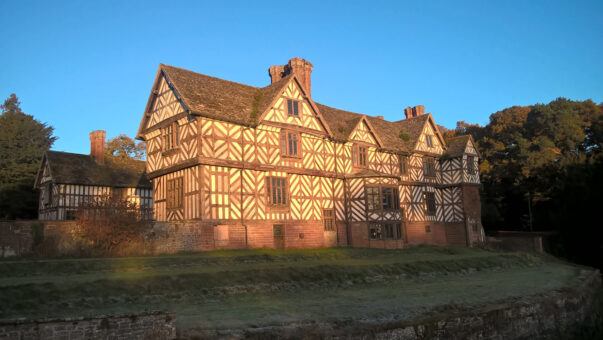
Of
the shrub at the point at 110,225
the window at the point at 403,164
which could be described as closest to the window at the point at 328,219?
the window at the point at 403,164

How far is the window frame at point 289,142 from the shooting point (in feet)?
96.3

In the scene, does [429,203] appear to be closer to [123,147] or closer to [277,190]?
[277,190]

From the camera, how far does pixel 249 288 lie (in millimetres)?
16234

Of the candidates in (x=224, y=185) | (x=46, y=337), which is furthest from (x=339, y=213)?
(x=46, y=337)

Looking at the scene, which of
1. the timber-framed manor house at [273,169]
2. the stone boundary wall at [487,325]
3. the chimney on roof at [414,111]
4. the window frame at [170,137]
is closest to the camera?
the stone boundary wall at [487,325]

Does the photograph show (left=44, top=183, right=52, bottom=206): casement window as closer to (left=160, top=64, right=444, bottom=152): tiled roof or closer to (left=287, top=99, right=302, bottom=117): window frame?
(left=160, top=64, right=444, bottom=152): tiled roof

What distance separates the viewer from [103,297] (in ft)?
43.7

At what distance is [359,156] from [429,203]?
8.41 m

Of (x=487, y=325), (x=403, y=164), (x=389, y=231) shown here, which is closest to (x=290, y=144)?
(x=389, y=231)

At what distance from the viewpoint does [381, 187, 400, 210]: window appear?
32.3m

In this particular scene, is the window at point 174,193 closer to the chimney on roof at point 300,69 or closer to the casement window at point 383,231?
the chimney on roof at point 300,69

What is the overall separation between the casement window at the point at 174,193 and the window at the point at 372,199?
12306 mm

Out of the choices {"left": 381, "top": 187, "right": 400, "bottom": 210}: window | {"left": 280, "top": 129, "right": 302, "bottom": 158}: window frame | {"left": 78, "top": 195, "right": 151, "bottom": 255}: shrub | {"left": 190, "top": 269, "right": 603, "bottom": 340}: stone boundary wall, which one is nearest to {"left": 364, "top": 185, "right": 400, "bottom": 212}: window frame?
{"left": 381, "top": 187, "right": 400, "bottom": 210}: window

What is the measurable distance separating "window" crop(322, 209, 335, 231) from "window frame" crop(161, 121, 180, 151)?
10.3 meters
